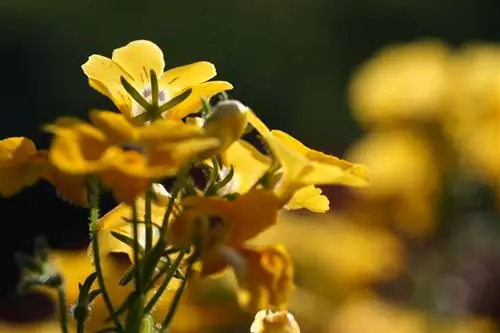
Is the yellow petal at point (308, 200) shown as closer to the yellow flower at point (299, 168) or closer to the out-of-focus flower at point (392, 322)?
the yellow flower at point (299, 168)

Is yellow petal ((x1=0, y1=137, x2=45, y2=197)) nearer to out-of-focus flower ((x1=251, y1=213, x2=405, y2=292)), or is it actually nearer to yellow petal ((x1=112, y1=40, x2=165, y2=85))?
yellow petal ((x1=112, y1=40, x2=165, y2=85))

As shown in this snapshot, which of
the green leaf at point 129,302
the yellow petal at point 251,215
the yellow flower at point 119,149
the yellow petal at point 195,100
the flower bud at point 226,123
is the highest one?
the yellow flower at point 119,149

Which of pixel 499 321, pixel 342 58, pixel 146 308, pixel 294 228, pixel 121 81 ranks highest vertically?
pixel 121 81

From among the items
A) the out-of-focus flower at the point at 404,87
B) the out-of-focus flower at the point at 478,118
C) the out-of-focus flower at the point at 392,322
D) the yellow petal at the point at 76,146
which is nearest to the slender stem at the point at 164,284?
the yellow petal at the point at 76,146

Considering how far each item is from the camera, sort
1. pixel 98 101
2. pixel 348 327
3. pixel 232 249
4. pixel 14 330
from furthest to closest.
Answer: pixel 98 101, pixel 348 327, pixel 14 330, pixel 232 249

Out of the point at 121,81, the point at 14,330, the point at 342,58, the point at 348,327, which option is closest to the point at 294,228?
the point at 348,327

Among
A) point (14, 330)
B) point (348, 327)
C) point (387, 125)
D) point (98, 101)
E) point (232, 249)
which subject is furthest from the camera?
point (98, 101)

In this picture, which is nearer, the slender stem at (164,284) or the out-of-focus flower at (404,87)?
the slender stem at (164,284)

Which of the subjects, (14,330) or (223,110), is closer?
(223,110)

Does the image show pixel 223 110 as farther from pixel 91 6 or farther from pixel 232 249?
pixel 91 6
